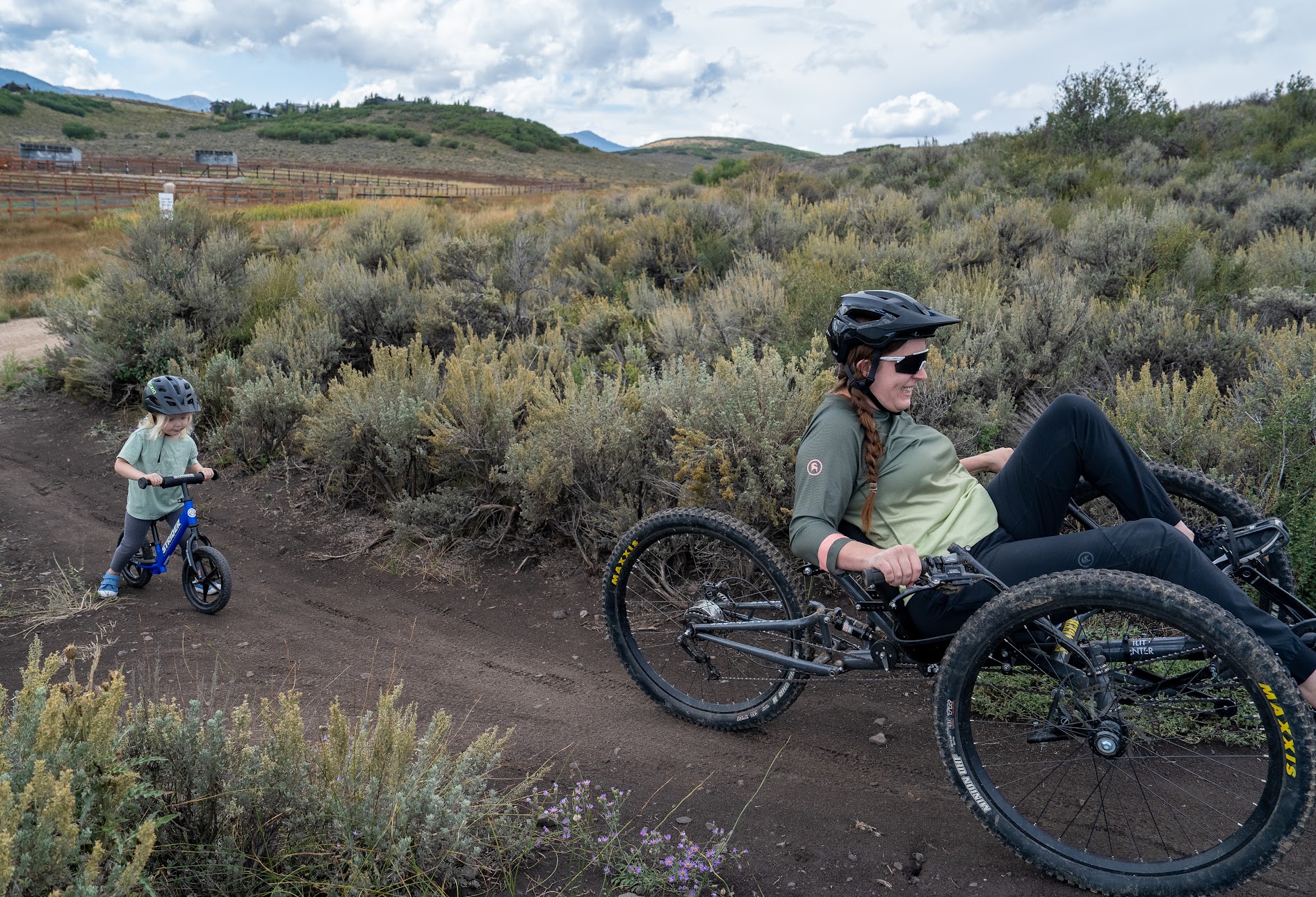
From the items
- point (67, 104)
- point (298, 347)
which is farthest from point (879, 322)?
point (67, 104)

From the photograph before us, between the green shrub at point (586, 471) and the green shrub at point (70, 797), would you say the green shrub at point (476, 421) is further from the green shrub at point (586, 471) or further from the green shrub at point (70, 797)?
the green shrub at point (70, 797)

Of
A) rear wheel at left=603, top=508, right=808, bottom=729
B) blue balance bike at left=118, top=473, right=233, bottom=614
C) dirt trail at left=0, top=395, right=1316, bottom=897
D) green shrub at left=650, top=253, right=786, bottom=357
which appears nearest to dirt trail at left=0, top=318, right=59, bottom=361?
dirt trail at left=0, top=395, right=1316, bottom=897

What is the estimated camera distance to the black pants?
2.63 metres

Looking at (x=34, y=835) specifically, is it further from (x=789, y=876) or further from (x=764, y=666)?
(x=764, y=666)

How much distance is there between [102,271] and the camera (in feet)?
35.3

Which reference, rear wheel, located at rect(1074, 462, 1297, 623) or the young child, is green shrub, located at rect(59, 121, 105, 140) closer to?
the young child

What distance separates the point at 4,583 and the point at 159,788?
4.38 m

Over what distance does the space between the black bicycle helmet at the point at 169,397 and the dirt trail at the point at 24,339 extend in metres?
7.66

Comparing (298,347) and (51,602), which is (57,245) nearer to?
(298,347)

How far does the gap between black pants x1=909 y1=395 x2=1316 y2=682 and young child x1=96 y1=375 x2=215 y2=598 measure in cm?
457

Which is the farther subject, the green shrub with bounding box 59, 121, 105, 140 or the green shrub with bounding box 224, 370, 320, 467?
the green shrub with bounding box 59, 121, 105, 140

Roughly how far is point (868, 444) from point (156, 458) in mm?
4598

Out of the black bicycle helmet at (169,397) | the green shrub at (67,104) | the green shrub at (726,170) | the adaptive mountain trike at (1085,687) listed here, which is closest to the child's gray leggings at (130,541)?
the black bicycle helmet at (169,397)

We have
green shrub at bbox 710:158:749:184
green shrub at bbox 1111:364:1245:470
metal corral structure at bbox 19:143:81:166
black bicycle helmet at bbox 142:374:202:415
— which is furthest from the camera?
metal corral structure at bbox 19:143:81:166
